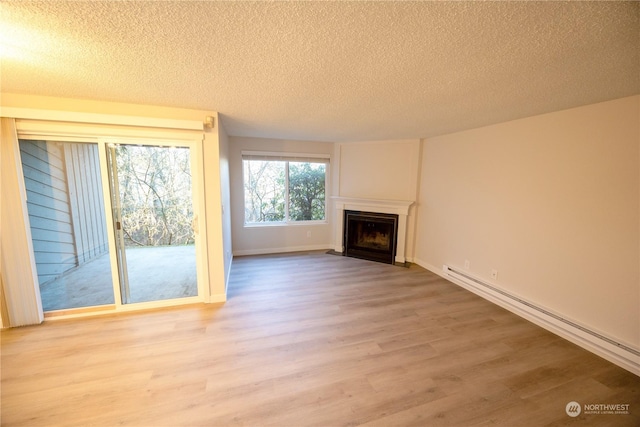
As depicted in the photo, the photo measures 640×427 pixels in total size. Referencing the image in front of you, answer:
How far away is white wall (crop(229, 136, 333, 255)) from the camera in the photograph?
4.17 metres

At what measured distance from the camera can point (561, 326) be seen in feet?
7.20

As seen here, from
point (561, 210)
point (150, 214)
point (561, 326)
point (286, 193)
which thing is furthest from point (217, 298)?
point (561, 210)

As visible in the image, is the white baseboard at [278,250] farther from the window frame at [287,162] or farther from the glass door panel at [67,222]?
the glass door panel at [67,222]

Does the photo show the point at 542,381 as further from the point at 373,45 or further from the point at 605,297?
the point at 373,45

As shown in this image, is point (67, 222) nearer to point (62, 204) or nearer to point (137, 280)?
point (62, 204)

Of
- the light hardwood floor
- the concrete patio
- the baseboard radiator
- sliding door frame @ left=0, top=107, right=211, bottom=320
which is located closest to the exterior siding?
the concrete patio

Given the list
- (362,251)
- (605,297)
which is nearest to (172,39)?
(605,297)

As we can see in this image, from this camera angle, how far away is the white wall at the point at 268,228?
4.17m

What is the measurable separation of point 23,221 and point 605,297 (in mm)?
5286

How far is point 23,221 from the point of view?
2131 millimetres

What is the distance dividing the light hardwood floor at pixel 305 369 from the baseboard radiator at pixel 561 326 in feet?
0.28

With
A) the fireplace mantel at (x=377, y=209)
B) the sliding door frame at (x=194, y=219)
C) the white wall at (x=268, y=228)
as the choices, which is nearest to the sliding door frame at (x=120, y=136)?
the sliding door frame at (x=194, y=219)

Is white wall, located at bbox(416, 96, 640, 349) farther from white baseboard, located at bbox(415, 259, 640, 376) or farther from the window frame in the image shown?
the window frame

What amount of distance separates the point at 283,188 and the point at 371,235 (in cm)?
201
